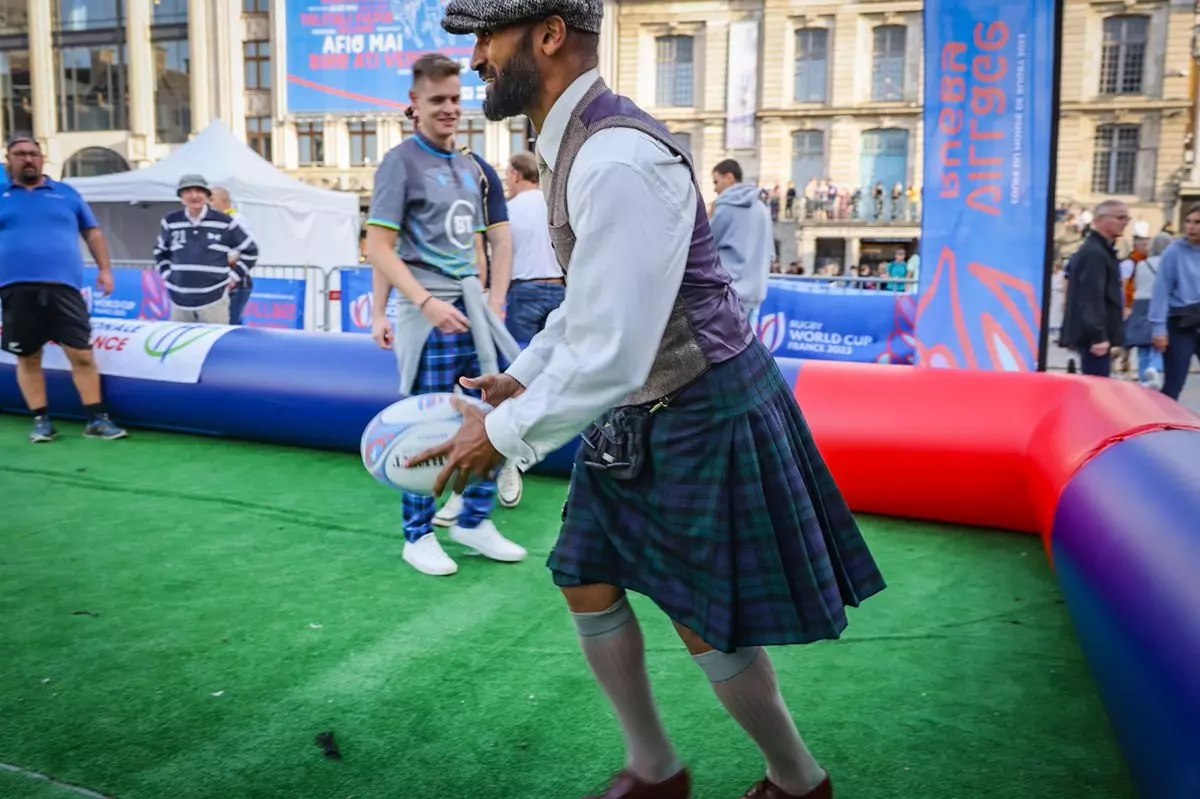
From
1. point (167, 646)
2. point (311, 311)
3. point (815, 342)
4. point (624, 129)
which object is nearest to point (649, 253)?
point (624, 129)

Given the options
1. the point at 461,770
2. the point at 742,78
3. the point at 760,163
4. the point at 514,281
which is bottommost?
the point at 461,770

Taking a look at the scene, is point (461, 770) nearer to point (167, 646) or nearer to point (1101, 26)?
point (167, 646)

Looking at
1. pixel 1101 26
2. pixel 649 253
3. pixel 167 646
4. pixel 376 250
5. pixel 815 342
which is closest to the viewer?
pixel 649 253

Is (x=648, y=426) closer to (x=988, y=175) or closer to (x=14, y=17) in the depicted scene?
(x=988, y=175)

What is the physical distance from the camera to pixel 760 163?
35.9m

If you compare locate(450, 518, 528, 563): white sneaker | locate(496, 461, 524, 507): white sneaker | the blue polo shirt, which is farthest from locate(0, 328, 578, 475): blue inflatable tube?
locate(450, 518, 528, 563): white sneaker

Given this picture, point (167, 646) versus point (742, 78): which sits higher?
point (742, 78)

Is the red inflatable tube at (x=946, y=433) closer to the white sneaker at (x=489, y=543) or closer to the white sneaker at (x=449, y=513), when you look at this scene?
the white sneaker at (x=489, y=543)

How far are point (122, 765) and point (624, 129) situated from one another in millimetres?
1889

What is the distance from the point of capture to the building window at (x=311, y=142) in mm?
35281

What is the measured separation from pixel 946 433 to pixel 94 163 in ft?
137

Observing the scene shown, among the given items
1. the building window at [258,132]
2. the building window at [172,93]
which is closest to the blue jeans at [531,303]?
the building window at [258,132]

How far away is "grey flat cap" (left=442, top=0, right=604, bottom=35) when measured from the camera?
1.61 meters

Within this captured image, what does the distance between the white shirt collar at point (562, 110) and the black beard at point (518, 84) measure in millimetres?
43
